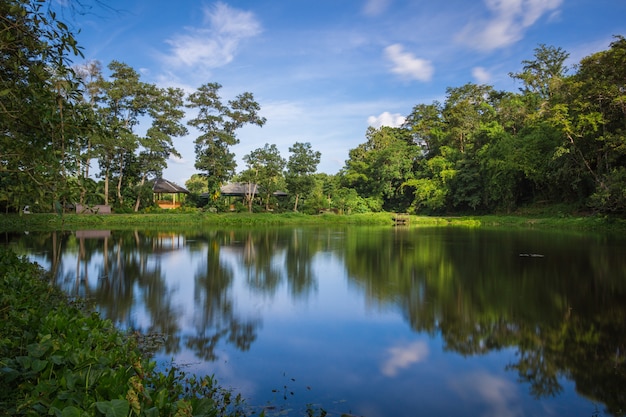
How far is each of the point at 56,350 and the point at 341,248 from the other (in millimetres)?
14572

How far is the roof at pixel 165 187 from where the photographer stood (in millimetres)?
36719

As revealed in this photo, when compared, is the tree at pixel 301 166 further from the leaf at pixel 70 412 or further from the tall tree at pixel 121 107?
the leaf at pixel 70 412

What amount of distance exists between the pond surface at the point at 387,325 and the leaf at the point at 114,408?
1.86m

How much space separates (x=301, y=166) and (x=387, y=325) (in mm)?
33860

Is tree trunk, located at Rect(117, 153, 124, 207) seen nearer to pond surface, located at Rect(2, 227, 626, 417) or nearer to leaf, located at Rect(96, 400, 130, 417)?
pond surface, located at Rect(2, 227, 626, 417)

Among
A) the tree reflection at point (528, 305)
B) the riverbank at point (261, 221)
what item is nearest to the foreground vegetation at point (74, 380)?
the tree reflection at point (528, 305)

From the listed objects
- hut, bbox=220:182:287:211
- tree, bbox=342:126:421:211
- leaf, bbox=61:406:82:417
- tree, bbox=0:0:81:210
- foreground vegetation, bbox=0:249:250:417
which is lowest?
foreground vegetation, bbox=0:249:250:417

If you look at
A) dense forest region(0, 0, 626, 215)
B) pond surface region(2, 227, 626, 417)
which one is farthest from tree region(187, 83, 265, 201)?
pond surface region(2, 227, 626, 417)

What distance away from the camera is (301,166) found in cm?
3984

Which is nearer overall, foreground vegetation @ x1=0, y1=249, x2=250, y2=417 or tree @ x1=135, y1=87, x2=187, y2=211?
foreground vegetation @ x1=0, y1=249, x2=250, y2=417

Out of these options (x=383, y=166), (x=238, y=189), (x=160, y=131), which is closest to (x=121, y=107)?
(x=160, y=131)

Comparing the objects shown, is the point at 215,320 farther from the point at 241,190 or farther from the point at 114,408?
the point at 241,190

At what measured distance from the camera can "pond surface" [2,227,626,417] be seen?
13.8ft

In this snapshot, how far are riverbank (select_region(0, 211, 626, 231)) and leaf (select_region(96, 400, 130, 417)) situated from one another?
23.9 meters
